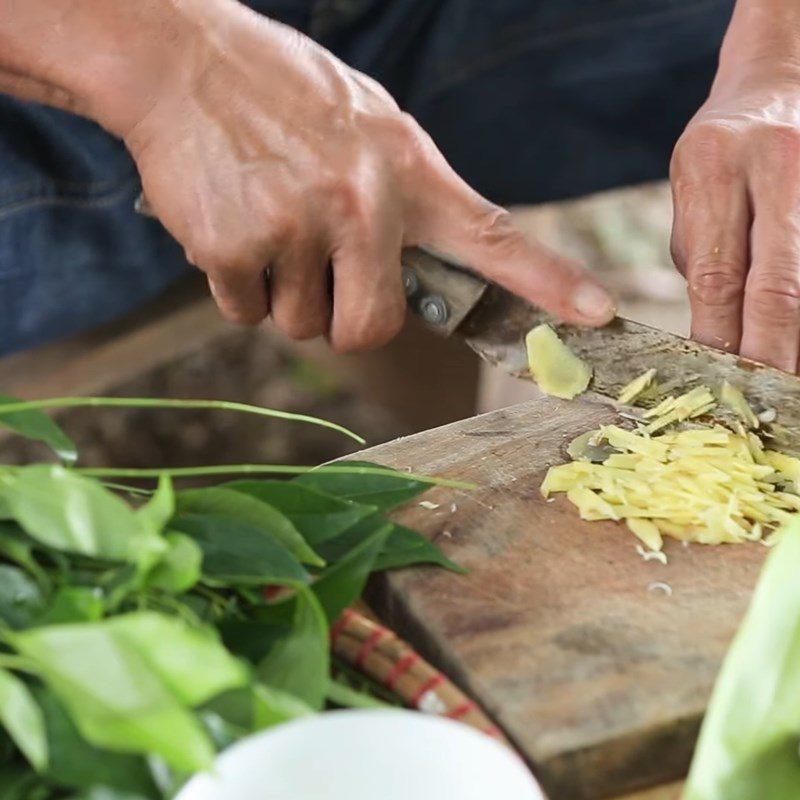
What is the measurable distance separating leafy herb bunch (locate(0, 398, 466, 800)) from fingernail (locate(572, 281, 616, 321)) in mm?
285

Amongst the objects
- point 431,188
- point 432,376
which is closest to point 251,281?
point 431,188

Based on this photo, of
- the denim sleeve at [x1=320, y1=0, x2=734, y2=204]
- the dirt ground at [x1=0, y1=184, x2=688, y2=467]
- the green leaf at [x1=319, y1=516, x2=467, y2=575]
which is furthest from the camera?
the dirt ground at [x1=0, y1=184, x2=688, y2=467]

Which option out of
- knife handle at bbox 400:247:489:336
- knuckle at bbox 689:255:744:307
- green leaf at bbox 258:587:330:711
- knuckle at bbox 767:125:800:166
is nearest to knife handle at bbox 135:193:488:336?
knife handle at bbox 400:247:489:336

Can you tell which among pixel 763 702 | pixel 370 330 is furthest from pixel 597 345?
pixel 763 702

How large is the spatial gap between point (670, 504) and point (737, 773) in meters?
0.31

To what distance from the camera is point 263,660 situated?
26.1 inches

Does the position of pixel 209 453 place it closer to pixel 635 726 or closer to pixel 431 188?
pixel 431 188

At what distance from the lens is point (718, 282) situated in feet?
3.65

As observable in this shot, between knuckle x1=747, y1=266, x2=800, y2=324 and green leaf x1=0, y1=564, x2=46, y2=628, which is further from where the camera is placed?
knuckle x1=747, y1=266, x2=800, y2=324

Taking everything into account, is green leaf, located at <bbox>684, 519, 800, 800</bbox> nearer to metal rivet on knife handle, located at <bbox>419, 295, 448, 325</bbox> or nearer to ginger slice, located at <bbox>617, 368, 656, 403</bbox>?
ginger slice, located at <bbox>617, 368, 656, 403</bbox>

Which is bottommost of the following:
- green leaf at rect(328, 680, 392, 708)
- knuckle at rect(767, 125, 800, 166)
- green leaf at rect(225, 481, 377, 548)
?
green leaf at rect(328, 680, 392, 708)

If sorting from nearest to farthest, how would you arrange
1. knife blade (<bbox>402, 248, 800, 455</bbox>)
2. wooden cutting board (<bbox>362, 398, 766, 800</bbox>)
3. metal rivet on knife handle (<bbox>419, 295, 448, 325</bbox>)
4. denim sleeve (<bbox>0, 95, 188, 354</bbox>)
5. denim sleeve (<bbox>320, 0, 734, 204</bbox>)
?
1. wooden cutting board (<bbox>362, 398, 766, 800</bbox>)
2. knife blade (<bbox>402, 248, 800, 455</bbox>)
3. metal rivet on knife handle (<bbox>419, 295, 448, 325</bbox>)
4. denim sleeve (<bbox>0, 95, 188, 354</bbox>)
5. denim sleeve (<bbox>320, 0, 734, 204</bbox>)

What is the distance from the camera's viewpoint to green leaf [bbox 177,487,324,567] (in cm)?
71

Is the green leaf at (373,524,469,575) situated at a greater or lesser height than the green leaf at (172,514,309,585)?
lesser
